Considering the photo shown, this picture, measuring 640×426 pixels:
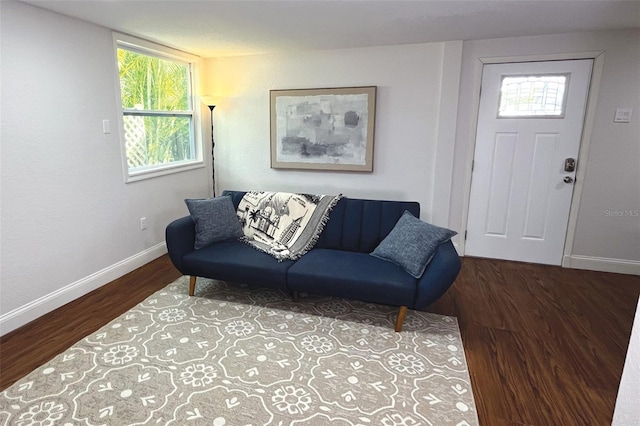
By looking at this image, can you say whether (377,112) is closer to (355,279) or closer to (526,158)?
(526,158)

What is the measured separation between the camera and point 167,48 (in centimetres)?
364

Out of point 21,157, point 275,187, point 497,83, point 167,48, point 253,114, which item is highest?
point 167,48

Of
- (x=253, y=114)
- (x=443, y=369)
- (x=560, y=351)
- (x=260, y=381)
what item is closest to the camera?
(x=260, y=381)

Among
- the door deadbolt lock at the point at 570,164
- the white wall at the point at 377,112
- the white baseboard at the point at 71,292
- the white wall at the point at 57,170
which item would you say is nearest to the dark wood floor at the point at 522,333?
the white baseboard at the point at 71,292

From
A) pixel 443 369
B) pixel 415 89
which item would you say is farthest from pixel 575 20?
pixel 443 369

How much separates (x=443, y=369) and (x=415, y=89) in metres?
2.73

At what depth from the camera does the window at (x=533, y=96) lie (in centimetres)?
338

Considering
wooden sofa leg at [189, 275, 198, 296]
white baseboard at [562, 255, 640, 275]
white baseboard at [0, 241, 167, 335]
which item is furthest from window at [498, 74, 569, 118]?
white baseboard at [0, 241, 167, 335]

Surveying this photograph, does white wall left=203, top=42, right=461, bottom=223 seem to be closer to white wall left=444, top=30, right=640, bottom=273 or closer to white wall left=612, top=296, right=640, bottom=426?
white wall left=444, top=30, right=640, bottom=273

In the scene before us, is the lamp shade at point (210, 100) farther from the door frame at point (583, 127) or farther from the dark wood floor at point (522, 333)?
the door frame at point (583, 127)

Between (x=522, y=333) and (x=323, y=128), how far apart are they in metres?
2.72

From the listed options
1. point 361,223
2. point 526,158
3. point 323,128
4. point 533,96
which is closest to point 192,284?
point 361,223

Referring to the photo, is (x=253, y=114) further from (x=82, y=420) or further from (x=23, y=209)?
(x=82, y=420)

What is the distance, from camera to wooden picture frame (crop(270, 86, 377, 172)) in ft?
12.7
